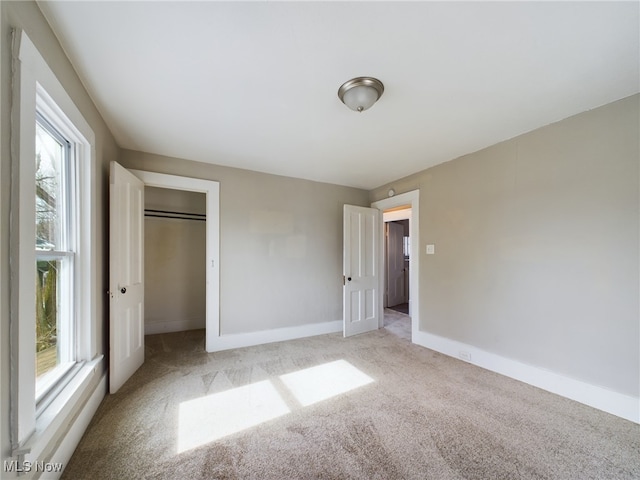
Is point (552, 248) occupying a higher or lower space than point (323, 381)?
higher

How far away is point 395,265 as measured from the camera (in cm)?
625

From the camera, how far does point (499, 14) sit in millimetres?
1218

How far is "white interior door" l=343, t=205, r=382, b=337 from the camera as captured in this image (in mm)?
3787

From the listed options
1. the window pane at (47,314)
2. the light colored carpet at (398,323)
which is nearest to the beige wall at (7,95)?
the window pane at (47,314)

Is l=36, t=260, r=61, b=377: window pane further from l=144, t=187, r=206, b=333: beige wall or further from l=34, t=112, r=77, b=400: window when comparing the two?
l=144, t=187, r=206, b=333: beige wall

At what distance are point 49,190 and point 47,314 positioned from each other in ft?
2.53

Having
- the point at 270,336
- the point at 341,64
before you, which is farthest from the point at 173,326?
the point at 341,64

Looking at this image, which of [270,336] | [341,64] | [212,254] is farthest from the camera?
[270,336]

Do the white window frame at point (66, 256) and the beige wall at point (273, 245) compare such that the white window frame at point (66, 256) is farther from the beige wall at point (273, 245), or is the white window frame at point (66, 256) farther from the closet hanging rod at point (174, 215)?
the closet hanging rod at point (174, 215)

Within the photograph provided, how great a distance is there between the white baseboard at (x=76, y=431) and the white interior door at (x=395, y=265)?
17.4ft

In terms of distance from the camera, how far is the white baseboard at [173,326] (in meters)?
3.92

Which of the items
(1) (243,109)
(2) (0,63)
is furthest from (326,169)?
(2) (0,63)

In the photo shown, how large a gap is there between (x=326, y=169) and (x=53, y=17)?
264 centimetres

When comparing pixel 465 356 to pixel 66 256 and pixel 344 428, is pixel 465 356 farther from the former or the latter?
pixel 66 256
